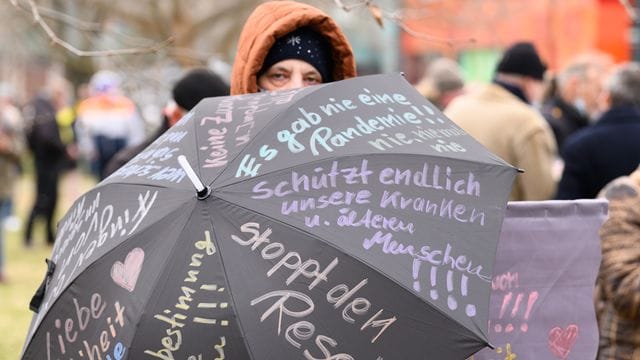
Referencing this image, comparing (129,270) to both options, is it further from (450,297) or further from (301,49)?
(301,49)

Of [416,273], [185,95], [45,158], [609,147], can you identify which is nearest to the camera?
[416,273]

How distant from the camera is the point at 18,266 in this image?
44.2ft

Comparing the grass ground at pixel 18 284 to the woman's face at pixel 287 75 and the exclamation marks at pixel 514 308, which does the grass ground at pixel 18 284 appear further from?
the exclamation marks at pixel 514 308

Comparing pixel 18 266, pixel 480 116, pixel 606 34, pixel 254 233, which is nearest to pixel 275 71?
pixel 254 233

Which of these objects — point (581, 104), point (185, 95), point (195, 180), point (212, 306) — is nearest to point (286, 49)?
point (195, 180)

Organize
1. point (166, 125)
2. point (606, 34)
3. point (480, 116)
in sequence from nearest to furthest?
point (166, 125) → point (480, 116) → point (606, 34)

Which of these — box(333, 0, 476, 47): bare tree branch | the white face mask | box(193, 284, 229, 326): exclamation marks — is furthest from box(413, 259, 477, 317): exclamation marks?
the white face mask

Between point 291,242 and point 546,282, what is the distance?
3.30ft

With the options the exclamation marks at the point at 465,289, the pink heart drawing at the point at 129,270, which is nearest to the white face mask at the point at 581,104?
the exclamation marks at the point at 465,289

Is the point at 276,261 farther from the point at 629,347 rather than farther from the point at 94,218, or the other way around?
the point at 629,347

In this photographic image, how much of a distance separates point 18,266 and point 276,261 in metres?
11.2

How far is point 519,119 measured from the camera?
678cm

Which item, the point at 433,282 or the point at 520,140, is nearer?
the point at 433,282

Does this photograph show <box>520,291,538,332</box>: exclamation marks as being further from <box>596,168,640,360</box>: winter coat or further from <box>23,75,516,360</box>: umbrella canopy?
<box>23,75,516,360</box>: umbrella canopy
